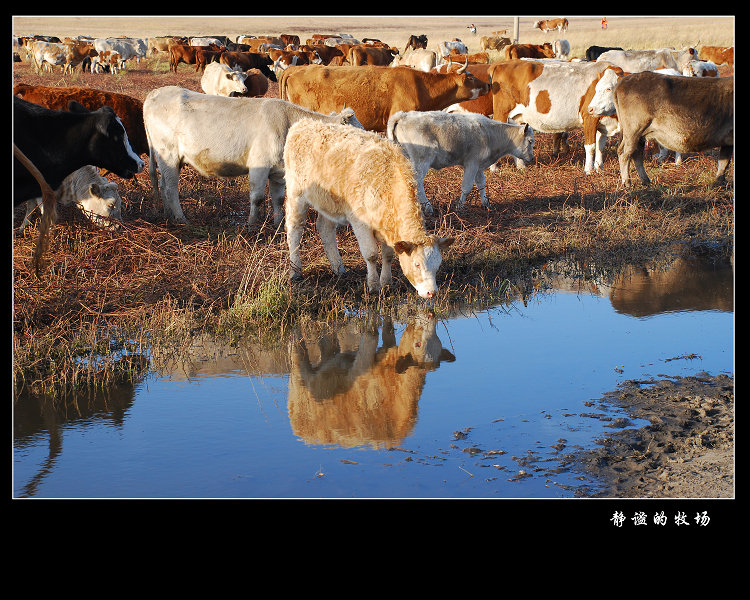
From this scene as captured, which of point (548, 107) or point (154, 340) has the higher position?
point (548, 107)

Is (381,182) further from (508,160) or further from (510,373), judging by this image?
(508,160)

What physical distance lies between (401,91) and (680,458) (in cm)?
1039

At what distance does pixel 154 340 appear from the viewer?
267 inches

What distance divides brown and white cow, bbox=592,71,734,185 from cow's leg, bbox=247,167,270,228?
5551 mm

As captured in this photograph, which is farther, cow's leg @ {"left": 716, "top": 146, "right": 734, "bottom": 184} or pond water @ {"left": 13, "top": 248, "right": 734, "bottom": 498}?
cow's leg @ {"left": 716, "top": 146, "right": 734, "bottom": 184}

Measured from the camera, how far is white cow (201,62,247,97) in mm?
21750

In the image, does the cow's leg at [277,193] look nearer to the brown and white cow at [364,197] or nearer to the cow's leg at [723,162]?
the brown and white cow at [364,197]


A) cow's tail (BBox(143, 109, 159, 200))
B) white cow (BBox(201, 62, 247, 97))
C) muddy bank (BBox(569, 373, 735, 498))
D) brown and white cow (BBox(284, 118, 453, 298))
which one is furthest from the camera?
white cow (BBox(201, 62, 247, 97))

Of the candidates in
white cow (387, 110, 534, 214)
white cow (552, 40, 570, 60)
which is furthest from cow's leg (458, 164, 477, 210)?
white cow (552, 40, 570, 60)

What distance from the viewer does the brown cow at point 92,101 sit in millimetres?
11727

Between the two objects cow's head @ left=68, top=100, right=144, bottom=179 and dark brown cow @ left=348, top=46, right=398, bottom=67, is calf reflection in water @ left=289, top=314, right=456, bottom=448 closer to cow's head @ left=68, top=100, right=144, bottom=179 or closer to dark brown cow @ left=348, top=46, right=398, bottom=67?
cow's head @ left=68, top=100, right=144, bottom=179

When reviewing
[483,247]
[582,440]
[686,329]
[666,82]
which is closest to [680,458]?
[582,440]

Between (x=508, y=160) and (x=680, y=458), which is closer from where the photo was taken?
(x=680, y=458)

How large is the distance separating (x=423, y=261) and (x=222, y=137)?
3.67m
